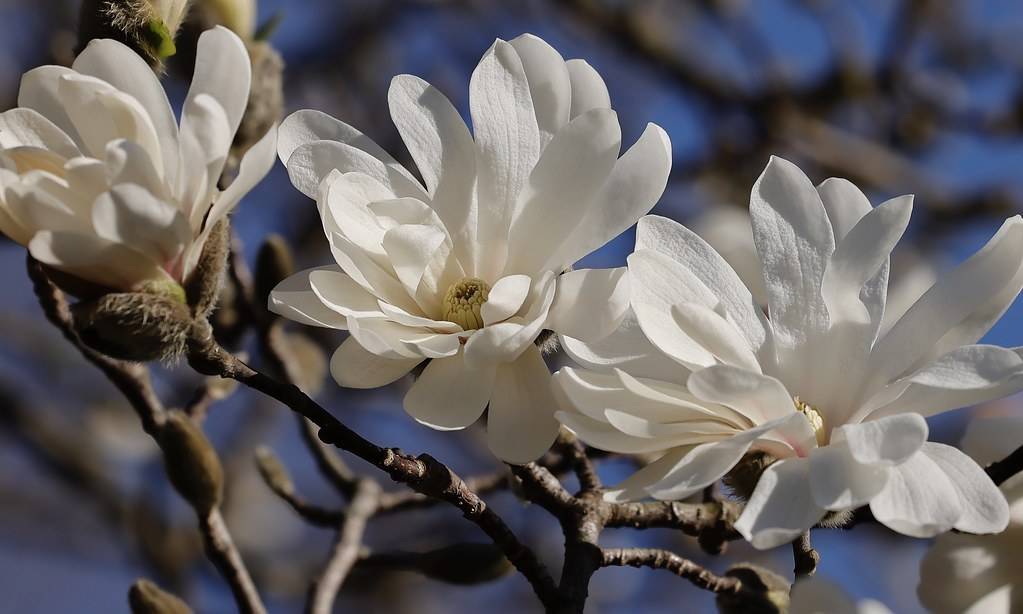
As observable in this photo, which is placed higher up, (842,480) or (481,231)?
(481,231)

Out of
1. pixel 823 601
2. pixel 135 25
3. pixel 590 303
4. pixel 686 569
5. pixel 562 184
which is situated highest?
pixel 135 25

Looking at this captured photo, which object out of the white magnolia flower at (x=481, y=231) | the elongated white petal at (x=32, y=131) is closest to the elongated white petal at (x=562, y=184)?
the white magnolia flower at (x=481, y=231)

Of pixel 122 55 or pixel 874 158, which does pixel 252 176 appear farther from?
pixel 874 158

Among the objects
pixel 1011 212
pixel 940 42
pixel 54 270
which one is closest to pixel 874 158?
pixel 1011 212

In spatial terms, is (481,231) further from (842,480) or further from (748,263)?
(748,263)

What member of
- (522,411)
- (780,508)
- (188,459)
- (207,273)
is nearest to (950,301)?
(780,508)

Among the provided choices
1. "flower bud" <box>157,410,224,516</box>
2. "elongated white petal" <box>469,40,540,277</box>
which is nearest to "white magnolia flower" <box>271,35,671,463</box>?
"elongated white petal" <box>469,40,540,277</box>

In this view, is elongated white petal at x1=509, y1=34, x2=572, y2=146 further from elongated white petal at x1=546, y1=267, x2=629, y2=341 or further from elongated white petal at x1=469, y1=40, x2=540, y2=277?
elongated white petal at x1=546, y1=267, x2=629, y2=341
